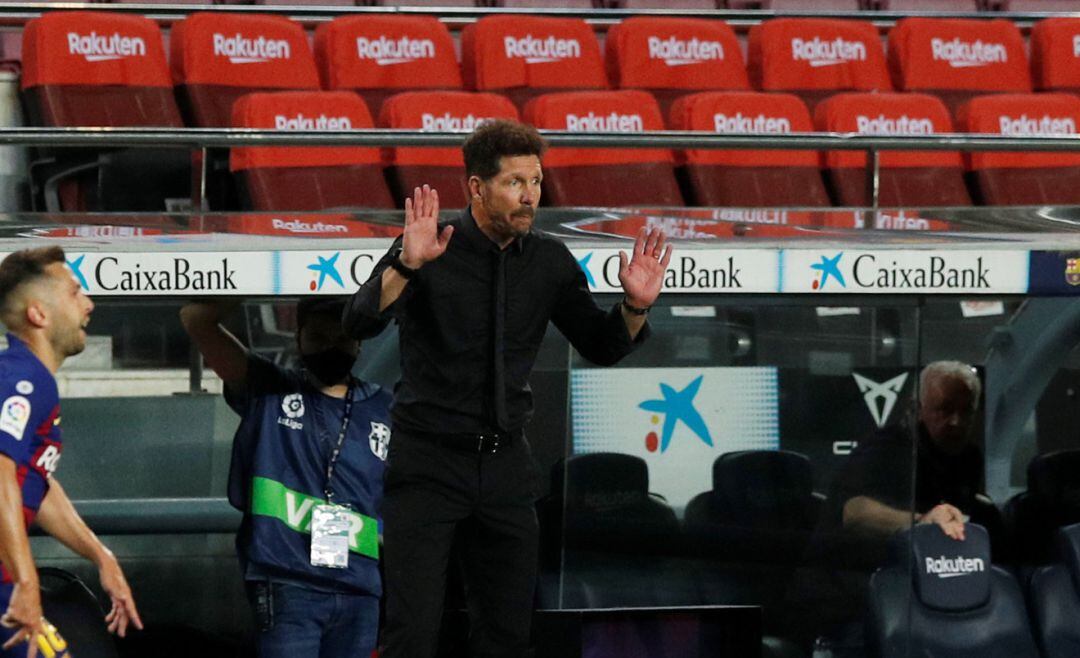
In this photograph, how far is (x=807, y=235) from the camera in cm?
468

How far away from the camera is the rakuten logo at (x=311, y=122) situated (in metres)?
5.91

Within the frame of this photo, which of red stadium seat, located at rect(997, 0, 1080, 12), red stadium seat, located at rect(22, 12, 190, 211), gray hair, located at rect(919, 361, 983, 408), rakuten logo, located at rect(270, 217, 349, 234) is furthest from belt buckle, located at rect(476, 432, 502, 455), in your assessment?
red stadium seat, located at rect(997, 0, 1080, 12)

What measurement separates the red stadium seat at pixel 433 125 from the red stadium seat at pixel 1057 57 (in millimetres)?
3098

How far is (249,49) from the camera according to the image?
21.9ft

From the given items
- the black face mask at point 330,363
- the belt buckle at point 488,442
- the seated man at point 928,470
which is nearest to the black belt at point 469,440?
the belt buckle at point 488,442

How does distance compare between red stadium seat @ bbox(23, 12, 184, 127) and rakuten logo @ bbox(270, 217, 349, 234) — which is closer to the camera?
rakuten logo @ bbox(270, 217, 349, 234)

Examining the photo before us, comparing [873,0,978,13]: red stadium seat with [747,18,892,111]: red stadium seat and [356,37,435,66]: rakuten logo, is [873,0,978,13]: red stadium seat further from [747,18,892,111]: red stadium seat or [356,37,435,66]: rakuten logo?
[356,37,435,66]: rakuten logo

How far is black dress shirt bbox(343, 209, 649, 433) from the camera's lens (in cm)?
344

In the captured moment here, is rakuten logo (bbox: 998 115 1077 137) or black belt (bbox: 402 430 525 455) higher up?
rakuten logo (bbox: 998 115 1077 137)

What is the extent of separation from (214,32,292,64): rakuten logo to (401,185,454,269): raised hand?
3622mm

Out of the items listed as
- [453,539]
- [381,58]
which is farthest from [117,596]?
[381,58]

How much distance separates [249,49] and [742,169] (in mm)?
2202

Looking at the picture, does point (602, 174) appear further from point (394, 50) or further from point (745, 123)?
point (394, 50)

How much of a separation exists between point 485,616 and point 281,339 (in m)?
1.70
